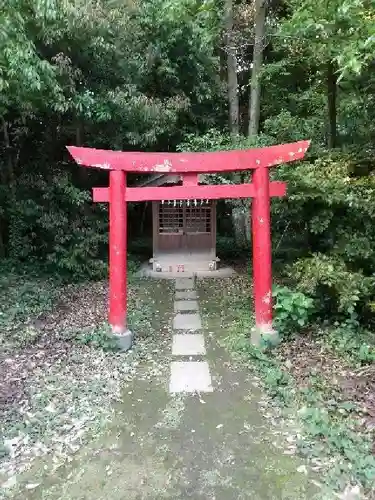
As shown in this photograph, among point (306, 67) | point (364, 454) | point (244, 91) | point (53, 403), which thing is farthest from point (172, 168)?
point (244, 91)

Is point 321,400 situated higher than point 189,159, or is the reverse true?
point 189,159

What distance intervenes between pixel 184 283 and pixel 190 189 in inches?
179

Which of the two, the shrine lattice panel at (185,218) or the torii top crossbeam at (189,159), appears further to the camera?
the shrine lattice panel at (185,218)

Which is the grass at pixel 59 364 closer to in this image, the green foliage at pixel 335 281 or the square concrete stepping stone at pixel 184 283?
the square concrete stepping stone at pixel 184 283

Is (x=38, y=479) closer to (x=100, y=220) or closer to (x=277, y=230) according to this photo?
(x=277, y=230)

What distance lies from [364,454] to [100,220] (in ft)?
28.3

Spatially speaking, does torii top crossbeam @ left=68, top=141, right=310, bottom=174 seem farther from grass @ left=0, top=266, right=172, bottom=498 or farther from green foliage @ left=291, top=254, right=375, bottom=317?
grass @ left=0, top=266, right=172, bottom=498

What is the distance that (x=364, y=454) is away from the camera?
3566 millimetres

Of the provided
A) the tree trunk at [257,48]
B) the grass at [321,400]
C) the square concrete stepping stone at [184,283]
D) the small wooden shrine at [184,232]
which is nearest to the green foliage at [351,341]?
the grass at [321,400]

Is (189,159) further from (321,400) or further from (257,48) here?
(257,48)

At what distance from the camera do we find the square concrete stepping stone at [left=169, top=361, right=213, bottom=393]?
5020 mm

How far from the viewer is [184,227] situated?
1202 cm

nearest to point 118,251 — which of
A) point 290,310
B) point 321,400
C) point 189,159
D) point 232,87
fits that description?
point 189,159

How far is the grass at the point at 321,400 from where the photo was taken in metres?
3.45
